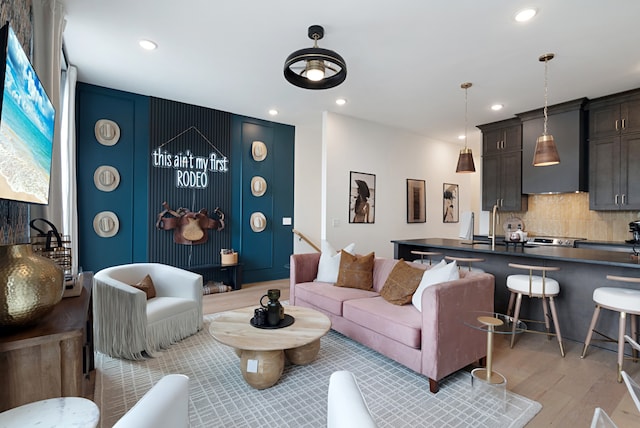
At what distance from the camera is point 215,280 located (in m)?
5.20

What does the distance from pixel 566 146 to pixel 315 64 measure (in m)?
4.18

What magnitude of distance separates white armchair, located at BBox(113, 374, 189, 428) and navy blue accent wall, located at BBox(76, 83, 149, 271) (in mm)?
4117

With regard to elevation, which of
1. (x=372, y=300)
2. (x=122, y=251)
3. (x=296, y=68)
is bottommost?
(x=372, y=300)

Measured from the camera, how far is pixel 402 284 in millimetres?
2934

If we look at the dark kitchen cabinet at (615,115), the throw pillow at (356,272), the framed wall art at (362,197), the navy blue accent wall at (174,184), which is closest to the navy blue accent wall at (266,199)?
the navy blue accent wall at (174,184)

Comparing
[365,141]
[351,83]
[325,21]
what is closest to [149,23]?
[325,21]

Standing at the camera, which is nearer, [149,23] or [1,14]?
[1,14]

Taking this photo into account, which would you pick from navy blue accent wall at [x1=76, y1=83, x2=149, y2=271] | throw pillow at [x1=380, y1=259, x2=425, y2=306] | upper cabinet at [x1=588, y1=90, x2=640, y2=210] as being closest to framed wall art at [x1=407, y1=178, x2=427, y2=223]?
upper cabinet at [x1=588, y1=90, x2=640, y2=210]

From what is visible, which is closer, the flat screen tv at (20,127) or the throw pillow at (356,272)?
the flat screen tv at (20,127)

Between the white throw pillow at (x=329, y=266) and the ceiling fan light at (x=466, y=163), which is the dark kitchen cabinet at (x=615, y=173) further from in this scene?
the white throw pillow at (x=329, y=266)

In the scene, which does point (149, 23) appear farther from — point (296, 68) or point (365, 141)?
point (365, 141)

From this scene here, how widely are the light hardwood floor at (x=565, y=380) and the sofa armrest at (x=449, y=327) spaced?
40 centimetres

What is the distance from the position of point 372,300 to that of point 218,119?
150 inches

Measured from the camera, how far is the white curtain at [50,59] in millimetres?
2193
